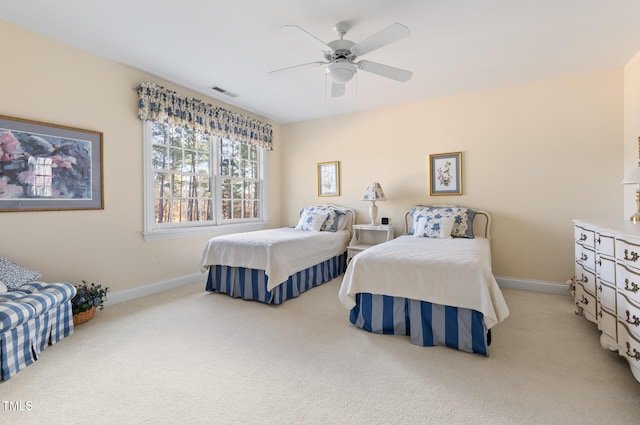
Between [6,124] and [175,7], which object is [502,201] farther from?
[6,124]

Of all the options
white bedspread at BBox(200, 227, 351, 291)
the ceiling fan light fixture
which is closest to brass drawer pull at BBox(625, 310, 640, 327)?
the ceiling fan light fixture

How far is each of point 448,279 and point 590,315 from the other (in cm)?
134

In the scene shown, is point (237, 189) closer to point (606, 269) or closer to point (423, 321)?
point (423, 321)

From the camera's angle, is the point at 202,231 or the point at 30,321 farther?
the point at 202,231

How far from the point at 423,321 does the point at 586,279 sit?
1.53 meters

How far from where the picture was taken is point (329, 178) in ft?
16.7

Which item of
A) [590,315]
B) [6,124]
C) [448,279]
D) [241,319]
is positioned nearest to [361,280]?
[448,279]

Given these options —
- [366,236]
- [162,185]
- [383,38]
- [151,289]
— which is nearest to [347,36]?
[383,38]

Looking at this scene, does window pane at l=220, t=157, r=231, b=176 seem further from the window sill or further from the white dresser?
the white dresser

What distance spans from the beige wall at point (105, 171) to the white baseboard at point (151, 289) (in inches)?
2.3

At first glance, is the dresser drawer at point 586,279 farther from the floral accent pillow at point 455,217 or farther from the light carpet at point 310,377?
the floral accent pillow at point 455,217

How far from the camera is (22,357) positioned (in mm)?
1957

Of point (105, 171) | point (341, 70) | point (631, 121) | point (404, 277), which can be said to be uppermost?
point (341, 70)

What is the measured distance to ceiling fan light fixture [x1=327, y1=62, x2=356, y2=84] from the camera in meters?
2.42
